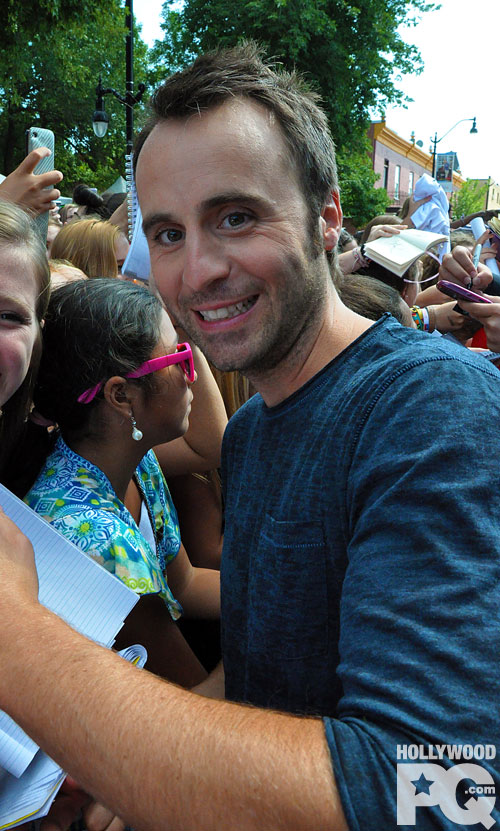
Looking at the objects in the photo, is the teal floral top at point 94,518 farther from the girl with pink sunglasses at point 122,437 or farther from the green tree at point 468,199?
the green tree at point 468,199

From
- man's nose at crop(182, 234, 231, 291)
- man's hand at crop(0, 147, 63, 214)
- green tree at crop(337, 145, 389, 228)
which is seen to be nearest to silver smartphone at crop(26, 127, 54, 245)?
man's hand at crop(0, 147, 63, 214)

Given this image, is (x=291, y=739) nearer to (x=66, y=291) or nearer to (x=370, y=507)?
(x=370, y=507)

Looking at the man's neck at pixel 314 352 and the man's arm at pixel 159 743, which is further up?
the man's neck at pixel 314 352

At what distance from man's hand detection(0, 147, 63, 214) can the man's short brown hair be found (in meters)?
1.44

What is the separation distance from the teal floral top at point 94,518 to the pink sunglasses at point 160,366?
0.17 m

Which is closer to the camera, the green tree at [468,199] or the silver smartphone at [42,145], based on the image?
the silver smartphone at [42,145]

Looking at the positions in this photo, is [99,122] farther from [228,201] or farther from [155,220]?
[228,201]

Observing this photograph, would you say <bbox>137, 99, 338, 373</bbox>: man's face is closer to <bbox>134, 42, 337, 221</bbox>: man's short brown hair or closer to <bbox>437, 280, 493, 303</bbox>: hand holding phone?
<bbox>134, 42, 337, 221</bbox>: man's short brown hair

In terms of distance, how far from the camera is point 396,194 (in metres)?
58.7

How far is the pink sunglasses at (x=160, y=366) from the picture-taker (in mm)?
2207

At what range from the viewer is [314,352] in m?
1.40

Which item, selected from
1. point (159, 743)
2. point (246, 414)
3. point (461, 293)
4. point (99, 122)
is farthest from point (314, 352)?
point (99, 122)

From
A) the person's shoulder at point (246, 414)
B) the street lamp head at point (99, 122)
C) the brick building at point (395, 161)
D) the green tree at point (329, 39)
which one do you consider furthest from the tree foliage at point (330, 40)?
the brick building at point (395, 161)

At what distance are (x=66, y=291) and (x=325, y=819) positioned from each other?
6.26 feet
